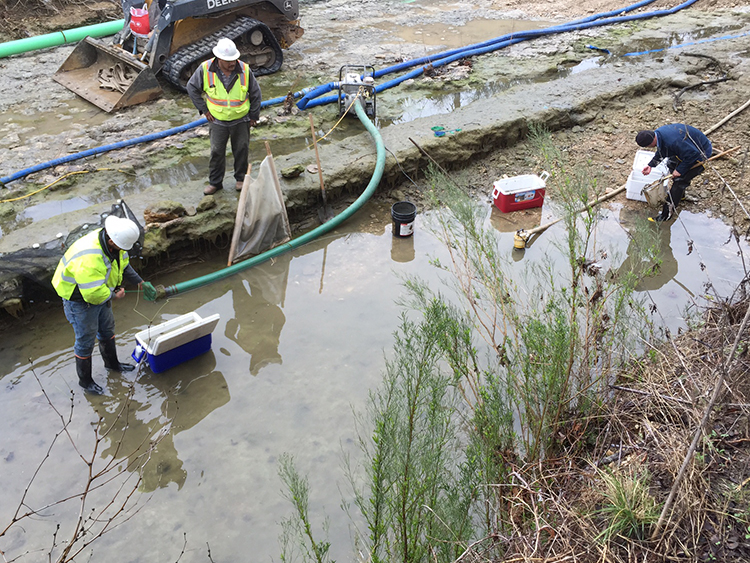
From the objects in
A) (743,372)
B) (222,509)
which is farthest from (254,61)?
(743,372)

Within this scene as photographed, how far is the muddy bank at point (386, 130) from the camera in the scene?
7051mm

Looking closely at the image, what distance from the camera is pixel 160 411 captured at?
505 cm

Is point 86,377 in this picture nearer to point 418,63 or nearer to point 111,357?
point 111,357

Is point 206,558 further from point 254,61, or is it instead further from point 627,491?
point 254,61

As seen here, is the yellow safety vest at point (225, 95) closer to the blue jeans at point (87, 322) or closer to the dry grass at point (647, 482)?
the blue jeans at point (87, 322)

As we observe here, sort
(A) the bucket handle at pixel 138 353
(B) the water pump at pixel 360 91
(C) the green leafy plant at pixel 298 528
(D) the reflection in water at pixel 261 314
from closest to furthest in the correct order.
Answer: (C) the green leafy plant at pixel 298 528, (A) the bucket handle at pixel 138 353, (D) the reflection in water at pixel 261 314, (B) the water pump at pixel 360 91

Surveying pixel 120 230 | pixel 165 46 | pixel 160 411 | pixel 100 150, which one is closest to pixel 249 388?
pixel 160 411

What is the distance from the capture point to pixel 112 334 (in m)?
5.23

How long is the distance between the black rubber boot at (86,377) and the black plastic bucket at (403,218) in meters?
3.66

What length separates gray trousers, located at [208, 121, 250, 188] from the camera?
6.95 metres

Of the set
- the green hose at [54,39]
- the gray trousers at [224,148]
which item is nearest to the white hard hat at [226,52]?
the gray trousers at [224,148]

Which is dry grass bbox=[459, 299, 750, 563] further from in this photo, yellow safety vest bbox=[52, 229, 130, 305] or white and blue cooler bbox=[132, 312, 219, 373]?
yellow safety vest bbox=[52, 229, 130, 305]

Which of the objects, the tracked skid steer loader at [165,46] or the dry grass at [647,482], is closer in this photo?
the dry grass at [647,482]

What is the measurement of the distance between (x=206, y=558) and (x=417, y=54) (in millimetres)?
10629
